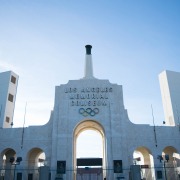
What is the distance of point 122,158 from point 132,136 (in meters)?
5.06

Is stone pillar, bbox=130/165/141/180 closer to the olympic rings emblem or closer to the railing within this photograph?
the railing

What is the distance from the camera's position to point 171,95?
54562mm

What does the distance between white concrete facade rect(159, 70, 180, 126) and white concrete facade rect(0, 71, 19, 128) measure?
38.8 meters

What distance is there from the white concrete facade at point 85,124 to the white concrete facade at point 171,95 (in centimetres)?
874

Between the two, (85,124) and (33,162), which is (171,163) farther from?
(33,162)

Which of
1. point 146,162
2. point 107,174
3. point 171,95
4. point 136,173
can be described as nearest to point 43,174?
point 136,173

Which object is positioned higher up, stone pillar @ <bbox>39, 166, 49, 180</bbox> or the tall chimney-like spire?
the tall chimney-like spire

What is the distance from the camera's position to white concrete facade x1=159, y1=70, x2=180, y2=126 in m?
52.8

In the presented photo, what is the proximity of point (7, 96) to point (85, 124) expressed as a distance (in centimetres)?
2210

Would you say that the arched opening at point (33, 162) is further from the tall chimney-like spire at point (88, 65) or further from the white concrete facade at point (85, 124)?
the tall chimney-like spire at point (88, 65)

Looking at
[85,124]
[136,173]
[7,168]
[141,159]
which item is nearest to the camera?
[136,173]

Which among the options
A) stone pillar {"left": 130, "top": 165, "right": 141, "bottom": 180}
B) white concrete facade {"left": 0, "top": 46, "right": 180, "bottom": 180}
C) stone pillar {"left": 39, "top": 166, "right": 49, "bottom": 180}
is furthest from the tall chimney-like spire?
stone pillar {"left": 39, "top": 166, "right": 49, "bottom": 180}

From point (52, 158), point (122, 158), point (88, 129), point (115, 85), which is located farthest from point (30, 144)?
point (115, 85)

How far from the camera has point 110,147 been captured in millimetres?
40812
